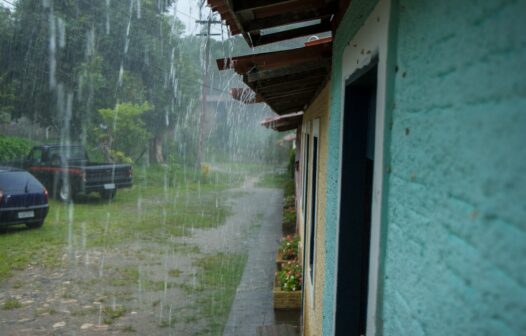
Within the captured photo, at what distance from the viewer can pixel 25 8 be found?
812 inches

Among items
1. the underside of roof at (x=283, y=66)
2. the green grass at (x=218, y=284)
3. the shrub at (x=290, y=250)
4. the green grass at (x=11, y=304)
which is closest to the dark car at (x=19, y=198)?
the green grass at (x=11, y=304)

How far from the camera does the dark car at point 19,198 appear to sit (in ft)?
36.5

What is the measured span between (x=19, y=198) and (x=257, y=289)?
711 cm

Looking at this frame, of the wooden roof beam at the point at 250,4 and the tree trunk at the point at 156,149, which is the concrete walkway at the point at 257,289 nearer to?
the wooden roof beam at the point at 250,4

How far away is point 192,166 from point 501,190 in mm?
29559

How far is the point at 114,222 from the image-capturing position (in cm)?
1379

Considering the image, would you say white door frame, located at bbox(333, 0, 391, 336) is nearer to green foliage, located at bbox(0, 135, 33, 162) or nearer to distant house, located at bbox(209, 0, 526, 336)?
distant house, located at bbox(209, 0, 526, 336)

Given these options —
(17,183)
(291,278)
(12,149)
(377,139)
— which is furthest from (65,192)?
(377,139)

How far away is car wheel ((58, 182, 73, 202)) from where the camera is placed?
638 inches

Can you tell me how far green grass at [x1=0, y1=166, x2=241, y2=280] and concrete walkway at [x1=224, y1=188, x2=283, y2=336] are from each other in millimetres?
2628

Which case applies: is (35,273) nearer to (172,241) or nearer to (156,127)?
(172,241)

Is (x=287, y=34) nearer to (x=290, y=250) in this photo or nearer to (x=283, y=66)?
(x=283, y=66)

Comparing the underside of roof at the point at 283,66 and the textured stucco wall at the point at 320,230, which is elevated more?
the underside of roof at the point at 283,66

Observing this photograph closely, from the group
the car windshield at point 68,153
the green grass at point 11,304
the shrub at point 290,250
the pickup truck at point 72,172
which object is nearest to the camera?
the green grass at point 11,304
